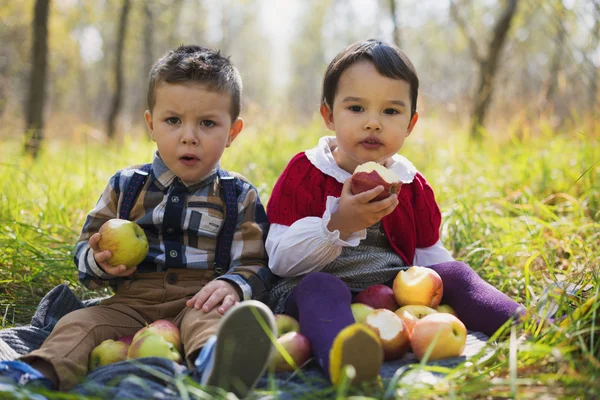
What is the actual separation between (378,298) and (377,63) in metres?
0.99

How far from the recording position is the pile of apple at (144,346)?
170 centimetres

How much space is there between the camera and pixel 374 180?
1.94 metres

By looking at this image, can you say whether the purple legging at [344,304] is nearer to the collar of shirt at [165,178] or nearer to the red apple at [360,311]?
the red apple at [360,311]

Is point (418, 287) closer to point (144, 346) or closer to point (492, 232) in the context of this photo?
point (144, 346)

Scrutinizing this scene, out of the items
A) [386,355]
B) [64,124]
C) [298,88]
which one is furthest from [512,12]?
[298,88]

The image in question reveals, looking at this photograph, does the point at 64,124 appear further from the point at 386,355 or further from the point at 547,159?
the point at 386,355

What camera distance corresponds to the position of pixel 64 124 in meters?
10.2

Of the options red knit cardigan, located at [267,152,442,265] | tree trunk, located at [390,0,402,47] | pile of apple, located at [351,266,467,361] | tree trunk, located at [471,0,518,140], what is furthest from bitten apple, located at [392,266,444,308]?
tree trunk, located at [390,0,402,47]

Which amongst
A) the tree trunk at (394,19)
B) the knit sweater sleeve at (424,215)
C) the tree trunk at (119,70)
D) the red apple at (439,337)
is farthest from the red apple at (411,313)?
the tree trunk at (119,70)

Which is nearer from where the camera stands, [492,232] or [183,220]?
[183,220]

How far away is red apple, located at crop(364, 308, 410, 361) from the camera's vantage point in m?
1.77

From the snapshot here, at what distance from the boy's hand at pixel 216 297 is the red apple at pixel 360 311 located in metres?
0.46

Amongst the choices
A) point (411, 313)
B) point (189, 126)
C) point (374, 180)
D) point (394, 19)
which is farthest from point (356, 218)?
point (394, 19)

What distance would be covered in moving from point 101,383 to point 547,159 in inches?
148
